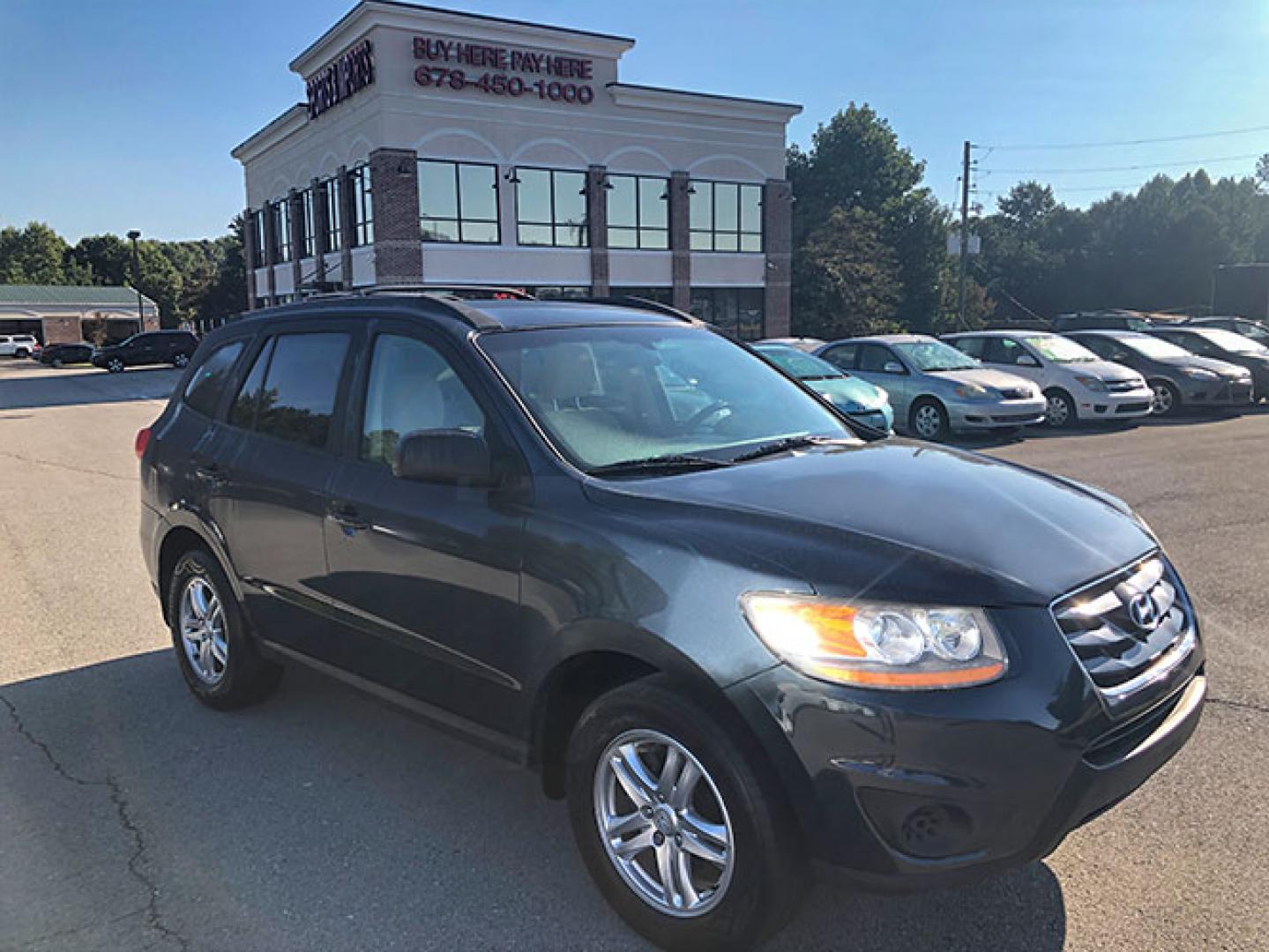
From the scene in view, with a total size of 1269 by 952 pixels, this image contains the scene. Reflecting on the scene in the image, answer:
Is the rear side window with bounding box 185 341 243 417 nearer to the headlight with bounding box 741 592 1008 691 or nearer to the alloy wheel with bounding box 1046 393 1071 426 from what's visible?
the headlight with bounding box 741 592 1008 691

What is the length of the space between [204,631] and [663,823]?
9.51 feet

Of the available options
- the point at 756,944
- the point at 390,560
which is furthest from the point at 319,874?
the point at 756,944

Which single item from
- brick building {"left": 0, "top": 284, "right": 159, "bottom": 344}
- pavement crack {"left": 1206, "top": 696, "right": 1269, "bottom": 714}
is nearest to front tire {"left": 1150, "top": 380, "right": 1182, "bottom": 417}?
pavement crack {"left": 1206, "top": 696, "right": 1269, "bottom": 714}

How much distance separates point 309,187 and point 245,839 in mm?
34776

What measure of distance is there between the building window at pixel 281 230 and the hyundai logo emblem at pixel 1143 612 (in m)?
38.7

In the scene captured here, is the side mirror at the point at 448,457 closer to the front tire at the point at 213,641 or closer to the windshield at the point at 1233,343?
the front tire at the point at 213,641

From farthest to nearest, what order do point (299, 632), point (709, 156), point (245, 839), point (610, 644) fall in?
1. point (709, 156)
2. point (299, 632)
3. point (245, 839)
4. point (610, 644)

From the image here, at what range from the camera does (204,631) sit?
4594 mm

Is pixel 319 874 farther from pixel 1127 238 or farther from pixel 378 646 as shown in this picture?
pixel 1127 238

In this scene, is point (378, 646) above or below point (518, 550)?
below

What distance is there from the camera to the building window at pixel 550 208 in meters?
30.7

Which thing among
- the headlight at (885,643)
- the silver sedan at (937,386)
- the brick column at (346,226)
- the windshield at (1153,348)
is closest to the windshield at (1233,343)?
the windshield at (1153,348)

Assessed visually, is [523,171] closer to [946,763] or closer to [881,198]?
[946,763]

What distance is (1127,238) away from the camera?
66625 mm
